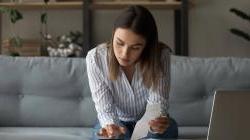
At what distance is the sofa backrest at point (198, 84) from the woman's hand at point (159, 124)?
626 millimetres

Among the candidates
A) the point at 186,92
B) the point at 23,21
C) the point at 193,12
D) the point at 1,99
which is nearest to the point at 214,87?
the point at 186,92

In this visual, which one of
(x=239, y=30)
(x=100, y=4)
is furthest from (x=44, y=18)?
(x=239, y=30)

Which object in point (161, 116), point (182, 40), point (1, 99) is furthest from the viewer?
point (182, 40)

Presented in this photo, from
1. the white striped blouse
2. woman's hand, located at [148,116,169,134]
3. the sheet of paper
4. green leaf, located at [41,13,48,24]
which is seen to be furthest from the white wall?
woman's hand, located at [148,116,169,134]

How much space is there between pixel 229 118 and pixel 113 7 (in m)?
2.45

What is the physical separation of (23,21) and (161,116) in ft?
6.94

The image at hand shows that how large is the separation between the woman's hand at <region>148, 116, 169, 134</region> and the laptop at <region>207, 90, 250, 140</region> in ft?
1.74

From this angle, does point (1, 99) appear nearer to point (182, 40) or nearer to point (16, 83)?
point (16, 83)

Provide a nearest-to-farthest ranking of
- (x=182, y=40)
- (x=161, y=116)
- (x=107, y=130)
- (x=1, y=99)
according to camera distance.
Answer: (x=107, y=130) < (x=161, y=116) < (x=1, y=99) < (x=182, y=40)

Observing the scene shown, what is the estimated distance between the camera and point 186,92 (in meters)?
2.18

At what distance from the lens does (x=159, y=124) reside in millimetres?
1529

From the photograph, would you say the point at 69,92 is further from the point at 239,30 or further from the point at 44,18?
the point at 239,30

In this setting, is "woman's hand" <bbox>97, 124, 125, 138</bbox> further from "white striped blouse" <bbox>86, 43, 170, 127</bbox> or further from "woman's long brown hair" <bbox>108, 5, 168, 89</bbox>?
"woman's long brown hair" <bbox>108, 5, 168, 89</bbox>

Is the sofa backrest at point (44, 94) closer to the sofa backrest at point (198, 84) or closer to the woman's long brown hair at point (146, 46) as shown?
the sofa backrest at point (198, 84)
